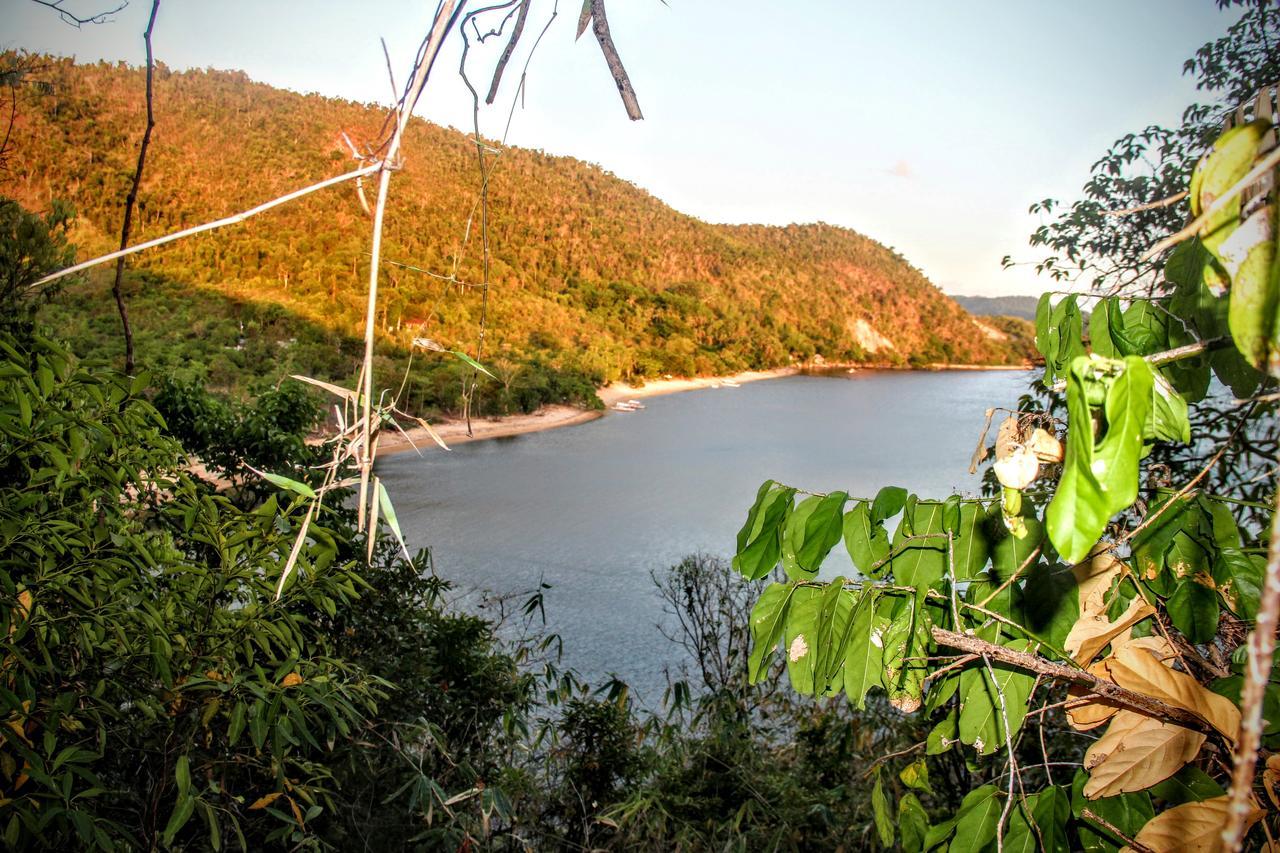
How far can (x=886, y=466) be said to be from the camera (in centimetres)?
1071

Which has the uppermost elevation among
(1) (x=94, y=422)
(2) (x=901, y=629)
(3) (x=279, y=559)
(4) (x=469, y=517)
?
(1) (x=94, y=422)

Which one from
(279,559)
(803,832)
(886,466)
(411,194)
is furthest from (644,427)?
(279,559)

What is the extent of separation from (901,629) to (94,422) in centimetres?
108

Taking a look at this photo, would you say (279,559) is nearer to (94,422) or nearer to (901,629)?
(94,422)

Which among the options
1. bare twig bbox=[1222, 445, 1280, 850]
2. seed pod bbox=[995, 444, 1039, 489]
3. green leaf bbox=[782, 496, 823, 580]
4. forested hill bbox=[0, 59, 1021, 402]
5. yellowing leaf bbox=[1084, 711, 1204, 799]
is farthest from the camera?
forested hill bbox=[0, 59, 1021, 402]

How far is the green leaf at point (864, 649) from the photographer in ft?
1.88

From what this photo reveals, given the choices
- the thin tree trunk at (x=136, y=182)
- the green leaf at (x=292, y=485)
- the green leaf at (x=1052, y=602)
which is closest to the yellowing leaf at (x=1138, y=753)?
the green leaf at (x=1052, y=602)

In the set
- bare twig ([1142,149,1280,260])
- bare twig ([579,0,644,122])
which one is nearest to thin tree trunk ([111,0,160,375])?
bare twig ([579,0,644,122])

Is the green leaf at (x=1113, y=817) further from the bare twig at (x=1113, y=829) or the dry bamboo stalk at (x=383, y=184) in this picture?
the dry bamboo stalk at (x=383, y=184)

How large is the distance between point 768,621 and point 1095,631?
25 centimetres

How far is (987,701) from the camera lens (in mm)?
568

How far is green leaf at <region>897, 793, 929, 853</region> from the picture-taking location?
0.69m

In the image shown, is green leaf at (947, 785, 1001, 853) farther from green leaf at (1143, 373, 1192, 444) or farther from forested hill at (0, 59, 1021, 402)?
forested hill at (0, 59, 1021, 402)

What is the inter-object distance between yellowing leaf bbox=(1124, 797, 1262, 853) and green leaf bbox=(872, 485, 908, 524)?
29cm
